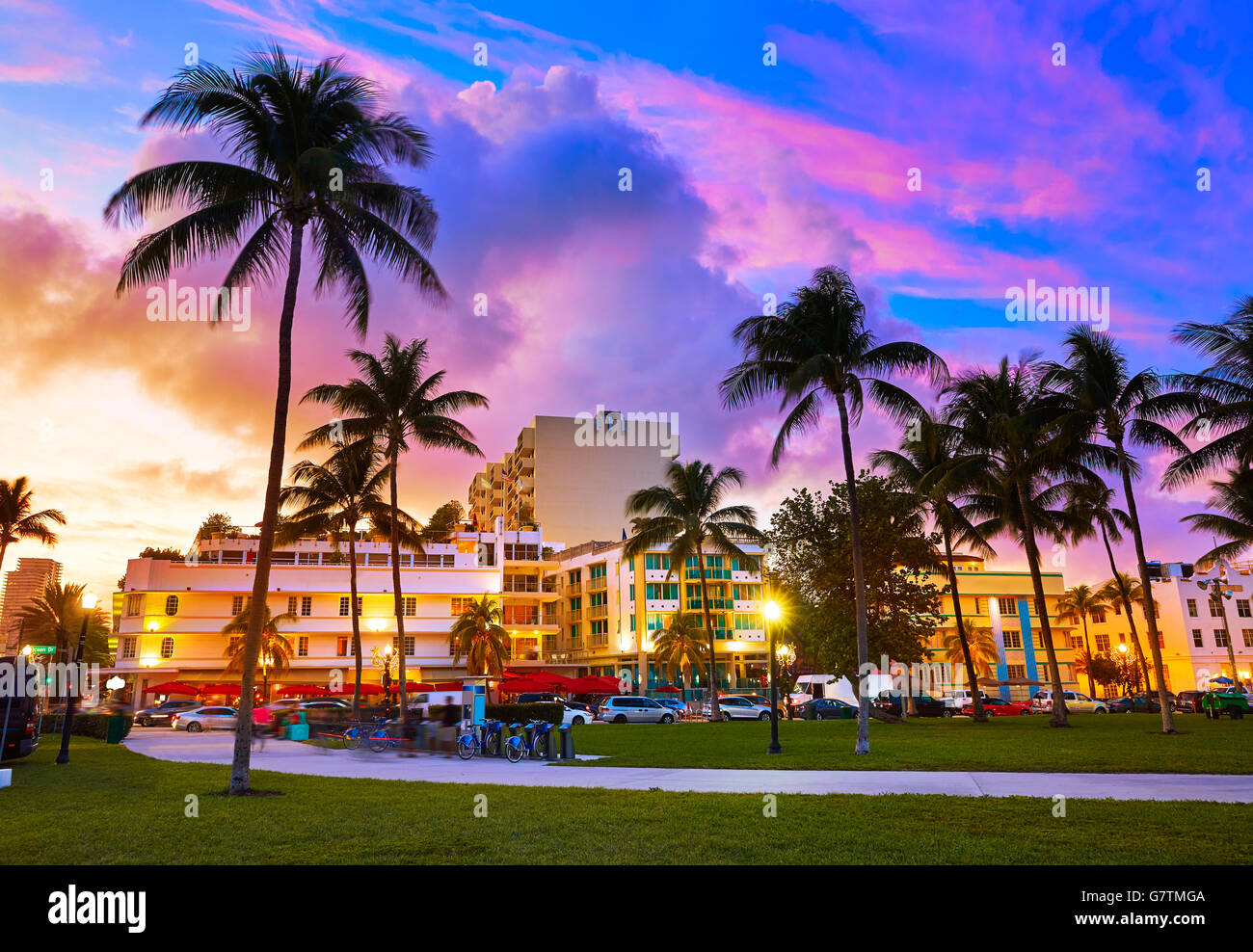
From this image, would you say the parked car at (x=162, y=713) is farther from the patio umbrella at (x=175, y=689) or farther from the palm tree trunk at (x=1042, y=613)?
the palm tree trunk at (x=1042, y=613)

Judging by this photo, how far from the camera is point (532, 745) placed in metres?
22.0

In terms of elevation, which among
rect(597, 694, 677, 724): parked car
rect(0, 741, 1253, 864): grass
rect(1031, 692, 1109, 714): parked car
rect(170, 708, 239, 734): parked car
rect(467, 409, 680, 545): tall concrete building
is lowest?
rect(1031, 692, 1109, 714): parked car

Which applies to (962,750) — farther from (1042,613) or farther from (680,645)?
(680,645)


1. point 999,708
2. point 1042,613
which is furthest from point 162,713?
point 999,708

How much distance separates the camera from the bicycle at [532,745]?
2158 cm

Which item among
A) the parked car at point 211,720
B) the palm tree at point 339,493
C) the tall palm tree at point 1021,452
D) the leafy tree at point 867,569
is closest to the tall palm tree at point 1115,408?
the tall palm tree at point 1021,452

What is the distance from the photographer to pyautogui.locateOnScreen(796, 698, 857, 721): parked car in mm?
49094

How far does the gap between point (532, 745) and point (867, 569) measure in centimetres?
2238

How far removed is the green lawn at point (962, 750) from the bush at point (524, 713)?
249cm

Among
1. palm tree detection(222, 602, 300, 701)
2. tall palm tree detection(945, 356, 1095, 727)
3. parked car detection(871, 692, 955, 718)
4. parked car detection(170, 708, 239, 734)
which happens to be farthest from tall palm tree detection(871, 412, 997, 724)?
palm tree detection(222, 602, 300, 701)

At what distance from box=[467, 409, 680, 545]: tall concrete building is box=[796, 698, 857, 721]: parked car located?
1575 inches

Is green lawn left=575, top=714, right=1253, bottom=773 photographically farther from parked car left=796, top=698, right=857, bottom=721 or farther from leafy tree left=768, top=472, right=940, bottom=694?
parked car left=796, top=698, right=857, bottom=721
